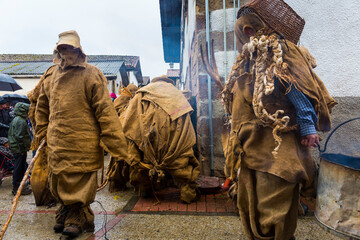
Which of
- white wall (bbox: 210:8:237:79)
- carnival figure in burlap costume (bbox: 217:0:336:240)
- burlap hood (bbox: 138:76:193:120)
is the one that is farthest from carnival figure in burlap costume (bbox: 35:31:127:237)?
white wall (bbox: 210:8:237:79)

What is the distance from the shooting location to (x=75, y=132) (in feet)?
8.60

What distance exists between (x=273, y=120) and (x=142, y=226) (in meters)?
1.88

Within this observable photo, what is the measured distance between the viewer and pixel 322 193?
5.59 ft

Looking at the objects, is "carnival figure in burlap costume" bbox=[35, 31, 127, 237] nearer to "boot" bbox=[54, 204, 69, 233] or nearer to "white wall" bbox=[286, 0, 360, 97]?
"boot" bbox=[54, 204, 69, 233]

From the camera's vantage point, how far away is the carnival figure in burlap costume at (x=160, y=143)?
133 inches

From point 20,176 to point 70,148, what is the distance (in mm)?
2473

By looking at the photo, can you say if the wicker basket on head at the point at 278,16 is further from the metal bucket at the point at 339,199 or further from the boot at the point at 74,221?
the boot at the point at 74,221

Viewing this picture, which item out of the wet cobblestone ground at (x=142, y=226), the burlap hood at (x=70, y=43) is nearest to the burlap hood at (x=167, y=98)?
the burlap hood at (x=70, y=43)

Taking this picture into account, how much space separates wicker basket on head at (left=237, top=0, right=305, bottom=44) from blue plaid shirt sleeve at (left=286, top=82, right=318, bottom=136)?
494 mm

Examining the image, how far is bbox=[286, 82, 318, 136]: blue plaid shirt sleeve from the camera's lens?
180 centimetres

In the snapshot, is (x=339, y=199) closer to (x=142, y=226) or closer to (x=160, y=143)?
(x=142, y=226)

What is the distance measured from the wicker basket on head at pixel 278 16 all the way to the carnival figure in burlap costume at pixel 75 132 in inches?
64.7

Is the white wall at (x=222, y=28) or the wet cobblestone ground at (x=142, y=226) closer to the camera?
the wet cobblestone ground at (x=142, y=226)

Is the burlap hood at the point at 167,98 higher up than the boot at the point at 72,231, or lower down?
higher up
